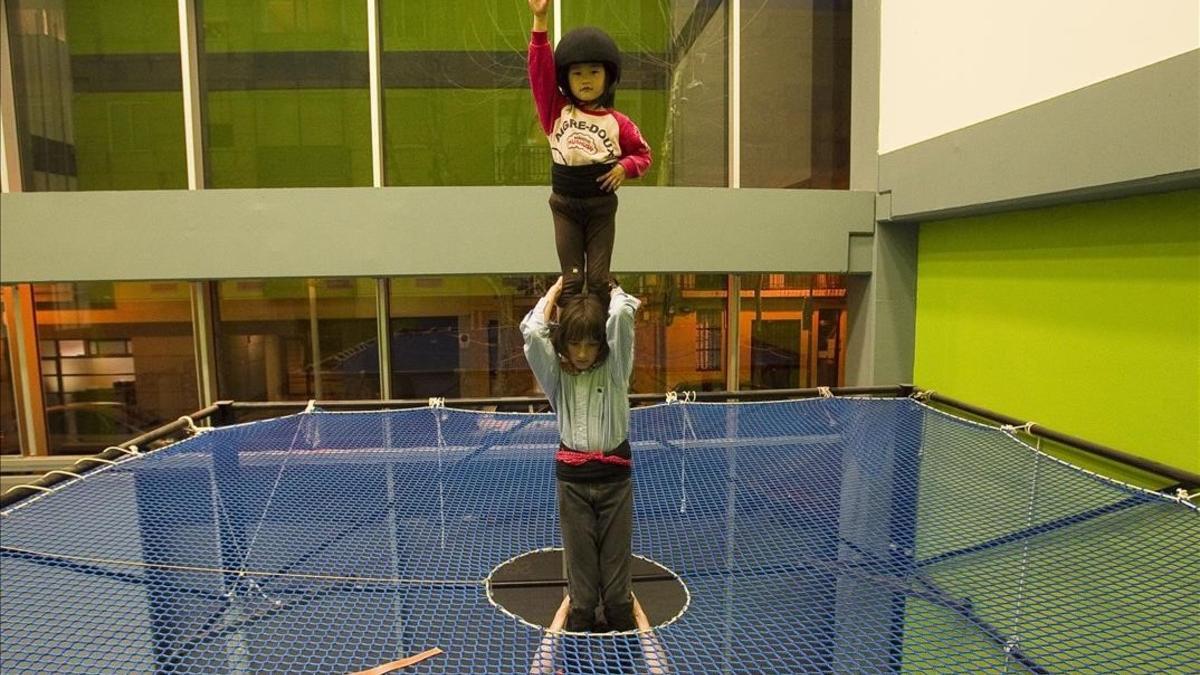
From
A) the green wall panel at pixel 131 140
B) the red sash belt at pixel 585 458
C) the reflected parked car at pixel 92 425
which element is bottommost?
the reflected parked car at pixel 92 425

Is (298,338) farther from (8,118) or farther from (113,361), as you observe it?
(8,118)

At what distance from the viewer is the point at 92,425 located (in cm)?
270

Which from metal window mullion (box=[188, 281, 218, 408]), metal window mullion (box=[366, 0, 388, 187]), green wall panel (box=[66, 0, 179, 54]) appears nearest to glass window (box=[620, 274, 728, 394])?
metal window mullion (box=[366, 0, 388, 187])

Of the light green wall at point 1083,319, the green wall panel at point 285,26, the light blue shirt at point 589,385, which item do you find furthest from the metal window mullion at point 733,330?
the green wall panel at point 285,26

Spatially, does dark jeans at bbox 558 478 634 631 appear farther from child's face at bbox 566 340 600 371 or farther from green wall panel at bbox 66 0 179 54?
green wall panel at bbox 66 0 179 54

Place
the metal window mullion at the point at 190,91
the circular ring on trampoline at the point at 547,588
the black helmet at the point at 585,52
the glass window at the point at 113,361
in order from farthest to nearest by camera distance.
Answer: the glass window at the point at 113,361, the metal window mullion at the point at 190,91, the circular ring on trampoline at the point at 547,588, the black helmet at the point at 585,52

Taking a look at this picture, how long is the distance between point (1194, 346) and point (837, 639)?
3.43 feet

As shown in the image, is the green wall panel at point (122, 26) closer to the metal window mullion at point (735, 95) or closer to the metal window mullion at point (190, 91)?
the metal window mullion at point (190, 91)

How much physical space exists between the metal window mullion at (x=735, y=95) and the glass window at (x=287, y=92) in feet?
5.12

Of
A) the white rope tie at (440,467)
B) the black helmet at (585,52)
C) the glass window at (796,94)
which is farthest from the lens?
the glass window at (796,94)

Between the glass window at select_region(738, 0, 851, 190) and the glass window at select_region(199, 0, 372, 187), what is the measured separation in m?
1.67

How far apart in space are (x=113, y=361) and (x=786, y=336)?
2.93m

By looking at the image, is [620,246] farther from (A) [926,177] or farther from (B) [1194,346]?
(B) [1194,346]

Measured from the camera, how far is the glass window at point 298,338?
2.71m
